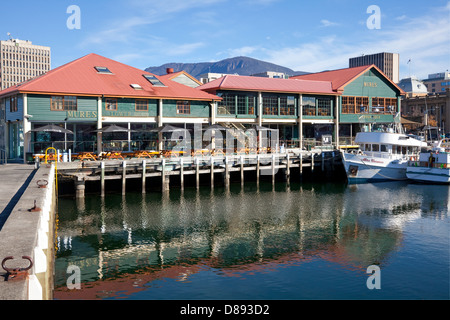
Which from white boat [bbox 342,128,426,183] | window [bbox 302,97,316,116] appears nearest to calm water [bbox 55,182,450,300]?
white boat [bbox 342,128,426,183]

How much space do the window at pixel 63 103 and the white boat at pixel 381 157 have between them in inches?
1029

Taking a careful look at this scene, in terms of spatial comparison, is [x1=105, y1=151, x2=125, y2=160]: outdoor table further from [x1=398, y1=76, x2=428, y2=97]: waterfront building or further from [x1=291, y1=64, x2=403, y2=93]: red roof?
[x1=398, y1=76, x2=428, y2=97]: waterfront building

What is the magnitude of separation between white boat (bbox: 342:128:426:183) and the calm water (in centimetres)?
948

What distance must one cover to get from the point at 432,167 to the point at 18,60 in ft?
611

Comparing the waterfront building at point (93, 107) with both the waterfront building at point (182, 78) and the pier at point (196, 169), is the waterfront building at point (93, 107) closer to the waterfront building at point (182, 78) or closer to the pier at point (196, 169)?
the pier at point (196, 169)

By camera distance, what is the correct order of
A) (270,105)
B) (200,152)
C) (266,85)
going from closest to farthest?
(200,152) → (270,105) → (266,85)

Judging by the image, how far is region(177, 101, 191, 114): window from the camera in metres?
47.5

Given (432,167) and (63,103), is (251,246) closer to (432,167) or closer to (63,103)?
(63,103)

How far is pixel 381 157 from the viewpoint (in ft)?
156

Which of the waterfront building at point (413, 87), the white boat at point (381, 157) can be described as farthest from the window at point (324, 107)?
the waterfront building at point (413, 87)

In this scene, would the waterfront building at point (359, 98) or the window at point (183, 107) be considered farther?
the waterfront building at point (359, 98)

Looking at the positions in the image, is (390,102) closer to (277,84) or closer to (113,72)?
(277,84)

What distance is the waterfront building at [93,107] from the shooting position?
40.0m

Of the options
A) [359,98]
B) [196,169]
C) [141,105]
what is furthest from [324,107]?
[196,169]
